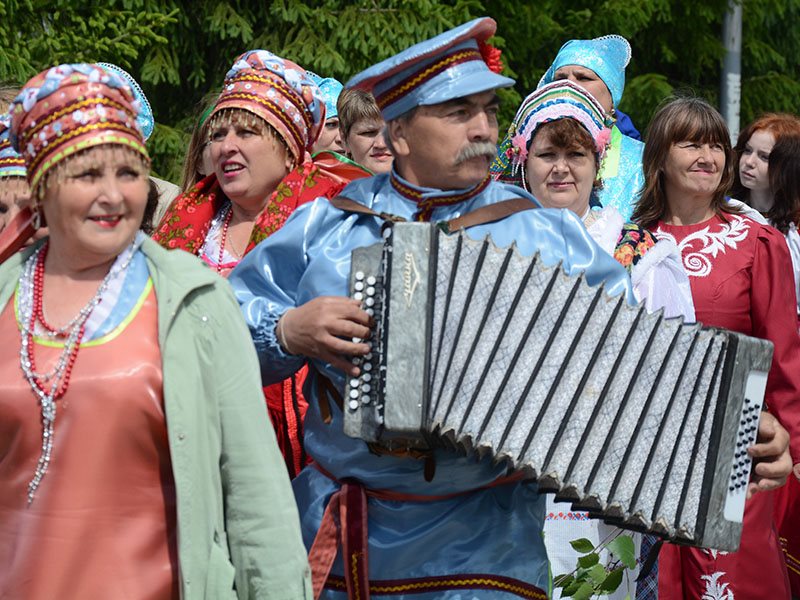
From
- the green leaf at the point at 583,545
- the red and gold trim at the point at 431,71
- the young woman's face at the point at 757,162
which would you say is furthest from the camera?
the young woman's face at the point at 757,162

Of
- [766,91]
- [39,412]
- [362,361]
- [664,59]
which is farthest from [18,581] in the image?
[766,91]

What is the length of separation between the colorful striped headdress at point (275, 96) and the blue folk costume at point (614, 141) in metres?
1.95

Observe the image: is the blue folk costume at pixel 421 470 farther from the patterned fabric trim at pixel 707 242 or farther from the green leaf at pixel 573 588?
the patterned fabric trim at pixel 707 242

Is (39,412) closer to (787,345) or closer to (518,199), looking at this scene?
(518,199)

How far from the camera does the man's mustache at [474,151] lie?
433cm

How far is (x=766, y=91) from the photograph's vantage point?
48.2 feet

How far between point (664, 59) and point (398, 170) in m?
9.87

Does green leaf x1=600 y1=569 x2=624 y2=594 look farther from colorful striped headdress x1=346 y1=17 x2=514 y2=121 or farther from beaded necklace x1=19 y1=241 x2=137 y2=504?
beaded necklace x1=19 y1=241 x2=137 y2=504

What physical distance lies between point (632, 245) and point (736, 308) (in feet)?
2.62

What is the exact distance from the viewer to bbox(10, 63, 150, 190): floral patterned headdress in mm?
3512

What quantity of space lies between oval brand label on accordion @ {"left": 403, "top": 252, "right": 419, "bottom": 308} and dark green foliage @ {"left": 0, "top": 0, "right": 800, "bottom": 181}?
12.0 feet

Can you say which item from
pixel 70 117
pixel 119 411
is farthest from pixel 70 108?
pixel 119 411

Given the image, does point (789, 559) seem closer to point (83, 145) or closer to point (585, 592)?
point (585, 592)

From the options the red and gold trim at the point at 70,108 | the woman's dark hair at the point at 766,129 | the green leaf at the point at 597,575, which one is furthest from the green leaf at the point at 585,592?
the woman's dark hair at the point at 766,129
